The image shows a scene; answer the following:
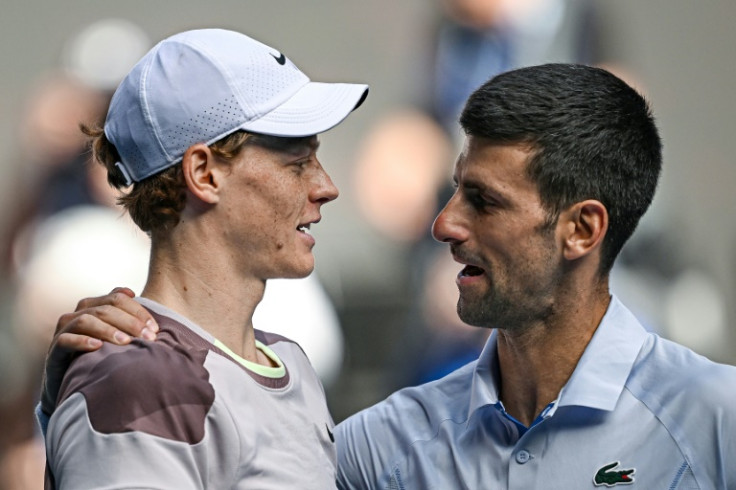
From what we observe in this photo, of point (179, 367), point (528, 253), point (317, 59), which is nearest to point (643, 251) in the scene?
point (317, 59)

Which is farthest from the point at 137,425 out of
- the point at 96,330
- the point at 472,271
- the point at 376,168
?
the point at 376,168

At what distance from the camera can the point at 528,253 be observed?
205 centimetres

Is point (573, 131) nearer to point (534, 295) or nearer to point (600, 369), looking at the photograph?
point (534, 295)

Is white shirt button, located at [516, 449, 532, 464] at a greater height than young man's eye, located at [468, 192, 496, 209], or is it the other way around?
young man's eye, located at [468, 192, 496, 209]

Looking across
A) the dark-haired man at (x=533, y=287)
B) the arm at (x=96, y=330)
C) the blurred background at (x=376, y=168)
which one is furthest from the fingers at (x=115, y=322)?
the blurred background at (x=376, y=168)

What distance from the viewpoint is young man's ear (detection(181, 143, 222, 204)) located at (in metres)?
1.72

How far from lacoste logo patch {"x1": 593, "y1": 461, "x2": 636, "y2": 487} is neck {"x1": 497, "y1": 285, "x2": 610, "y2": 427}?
16cm

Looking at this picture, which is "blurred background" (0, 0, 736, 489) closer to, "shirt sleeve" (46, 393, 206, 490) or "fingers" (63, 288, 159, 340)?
"fingers" (63, 288, 159, 340)

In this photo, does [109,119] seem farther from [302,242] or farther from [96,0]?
[96,0]

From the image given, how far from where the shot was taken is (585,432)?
1.91 meters

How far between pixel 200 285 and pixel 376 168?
243 cm

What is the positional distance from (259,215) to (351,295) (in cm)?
225

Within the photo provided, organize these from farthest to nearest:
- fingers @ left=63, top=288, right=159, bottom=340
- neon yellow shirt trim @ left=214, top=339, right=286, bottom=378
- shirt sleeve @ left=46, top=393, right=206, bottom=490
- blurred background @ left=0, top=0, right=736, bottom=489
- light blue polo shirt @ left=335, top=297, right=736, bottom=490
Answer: blurred background @ left=0, top=0, right=736, bottom=489
light blue polo shirt @ left=335, top=297, right=736, bottom=490
neon yellow shirt trim @ left=214, top=339, right=286, bottom=378
fingers @ left=63, top=288, right=159, bottom=340
shirt sleeve @ left=46, top=393, right=206, bottom=490

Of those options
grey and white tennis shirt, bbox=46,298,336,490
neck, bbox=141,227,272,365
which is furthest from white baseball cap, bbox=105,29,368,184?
grey and white tennis shirt, bbox=46,298,336,490
